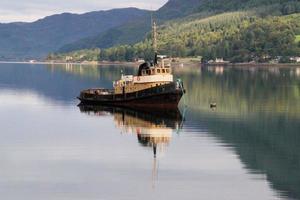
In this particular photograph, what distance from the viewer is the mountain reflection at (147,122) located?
2453 inches

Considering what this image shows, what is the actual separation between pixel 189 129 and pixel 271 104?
102ft

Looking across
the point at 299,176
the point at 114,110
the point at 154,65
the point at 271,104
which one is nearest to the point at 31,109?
the point at 114,110

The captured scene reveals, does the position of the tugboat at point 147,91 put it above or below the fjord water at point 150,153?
above

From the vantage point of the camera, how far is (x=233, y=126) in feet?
241

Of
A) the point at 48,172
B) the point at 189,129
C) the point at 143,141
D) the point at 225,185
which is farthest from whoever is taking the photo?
the point at 189,129

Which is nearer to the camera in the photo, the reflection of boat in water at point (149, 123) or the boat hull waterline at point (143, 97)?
the reflection of boat in water at point (149, 123)

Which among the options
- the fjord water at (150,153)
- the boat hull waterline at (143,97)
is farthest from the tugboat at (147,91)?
the fjord water at (150,153)

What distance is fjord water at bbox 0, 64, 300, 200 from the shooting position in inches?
1677

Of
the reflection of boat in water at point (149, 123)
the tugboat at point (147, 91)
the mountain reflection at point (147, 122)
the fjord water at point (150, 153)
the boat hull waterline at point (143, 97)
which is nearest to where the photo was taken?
the fjord water at point (150, 153)

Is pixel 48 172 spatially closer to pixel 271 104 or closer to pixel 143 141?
pixel 143 141

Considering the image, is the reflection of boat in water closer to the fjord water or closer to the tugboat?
the fjord water

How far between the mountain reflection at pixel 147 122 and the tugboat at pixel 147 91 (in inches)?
97.6

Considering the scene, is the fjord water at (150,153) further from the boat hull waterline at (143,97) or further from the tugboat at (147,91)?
the tugboat at (147,91)

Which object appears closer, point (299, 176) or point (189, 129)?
point (299, 176)
